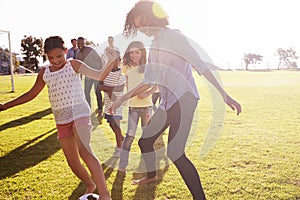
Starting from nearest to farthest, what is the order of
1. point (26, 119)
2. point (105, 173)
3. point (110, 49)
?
point (105, 173), point (110, 49), point (26, 119)

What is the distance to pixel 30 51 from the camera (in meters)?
67.2

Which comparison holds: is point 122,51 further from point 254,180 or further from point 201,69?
point 254,180

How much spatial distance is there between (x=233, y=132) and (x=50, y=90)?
14.6 ft

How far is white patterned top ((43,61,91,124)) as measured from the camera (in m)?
2.82

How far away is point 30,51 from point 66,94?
2757 inches

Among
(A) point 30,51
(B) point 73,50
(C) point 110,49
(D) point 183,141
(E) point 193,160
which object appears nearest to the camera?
(D) point 183,141

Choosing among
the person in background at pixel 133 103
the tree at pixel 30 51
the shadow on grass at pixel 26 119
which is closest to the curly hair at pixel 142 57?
the person in background at pixel 133 103

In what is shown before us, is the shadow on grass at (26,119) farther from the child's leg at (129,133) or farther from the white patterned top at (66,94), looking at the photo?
the white patterned top at (66,94)

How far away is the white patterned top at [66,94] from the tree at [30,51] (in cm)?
6794

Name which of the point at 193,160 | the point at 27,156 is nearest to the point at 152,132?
the point at 193,160

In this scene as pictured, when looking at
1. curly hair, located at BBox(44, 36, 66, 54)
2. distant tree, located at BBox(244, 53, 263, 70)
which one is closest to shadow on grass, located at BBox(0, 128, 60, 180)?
curly hair, located at BBox(44, 36, 66, 54)

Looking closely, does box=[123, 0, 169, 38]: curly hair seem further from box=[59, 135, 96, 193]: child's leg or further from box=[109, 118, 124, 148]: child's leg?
box=[109, 118, 124, 148]: child's leg

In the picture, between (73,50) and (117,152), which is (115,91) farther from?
(73,50)

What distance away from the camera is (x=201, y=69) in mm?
2379
